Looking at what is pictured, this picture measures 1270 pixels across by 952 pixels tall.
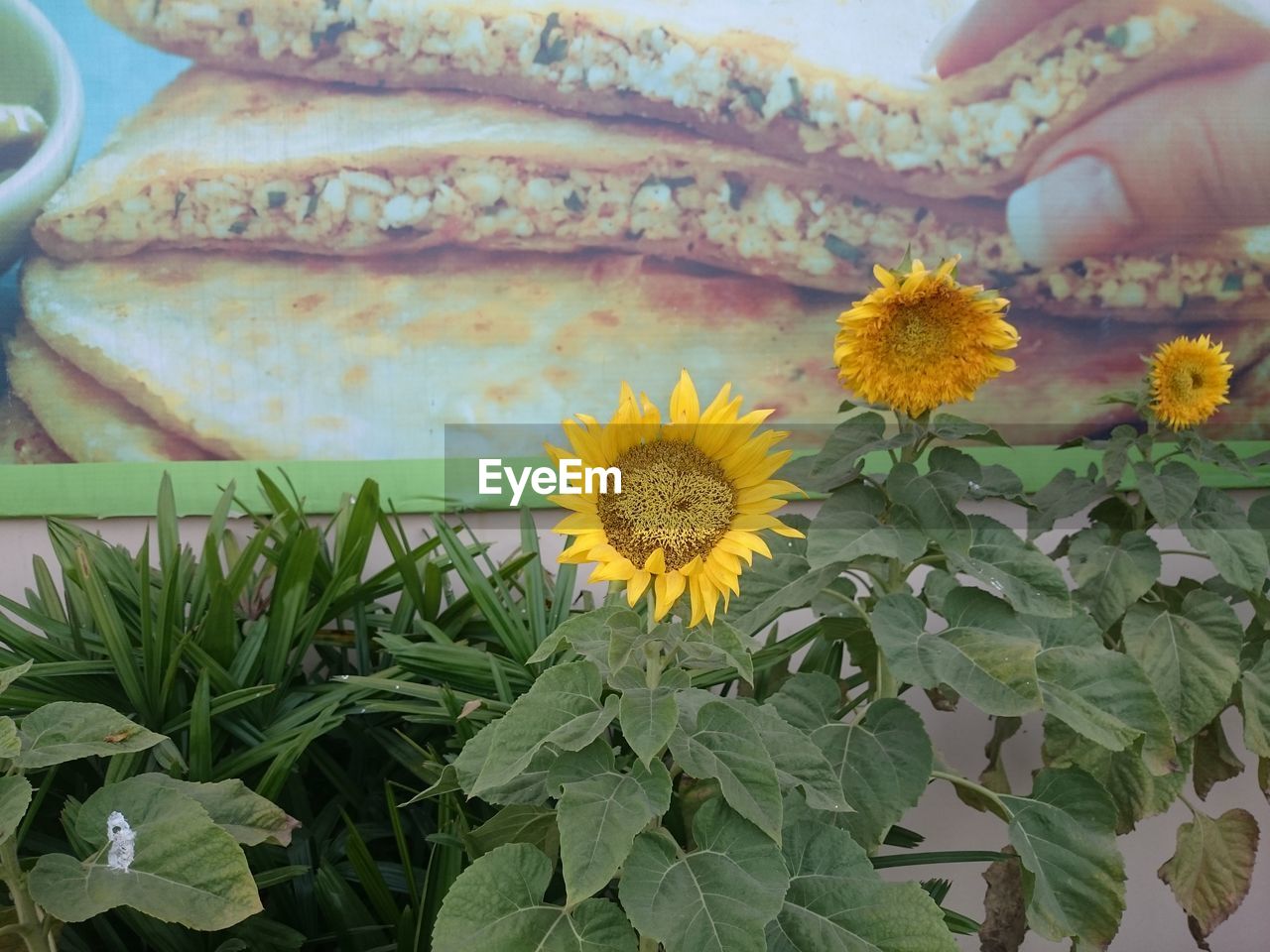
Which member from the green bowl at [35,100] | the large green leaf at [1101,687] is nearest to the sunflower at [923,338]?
the large green leaf at [1101,687]

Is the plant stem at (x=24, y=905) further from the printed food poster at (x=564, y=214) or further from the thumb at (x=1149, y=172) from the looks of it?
the thumb at (x=1149, y=172)

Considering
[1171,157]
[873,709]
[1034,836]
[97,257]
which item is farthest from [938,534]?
[97,257]

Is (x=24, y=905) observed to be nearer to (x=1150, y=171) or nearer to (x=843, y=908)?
(x=843, y=908)

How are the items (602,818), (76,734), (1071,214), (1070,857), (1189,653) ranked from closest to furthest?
(602,818)
(76,734)
(1070,857)
(1189,653)
(1071,214)

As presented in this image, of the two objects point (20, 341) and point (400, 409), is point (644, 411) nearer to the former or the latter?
point (400, 409)

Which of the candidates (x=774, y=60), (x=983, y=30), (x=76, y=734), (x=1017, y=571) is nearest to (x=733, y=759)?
(x=1017, y=571)

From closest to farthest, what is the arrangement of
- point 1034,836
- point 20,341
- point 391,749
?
point 1034,836 → point 391,749 → point 20,341
